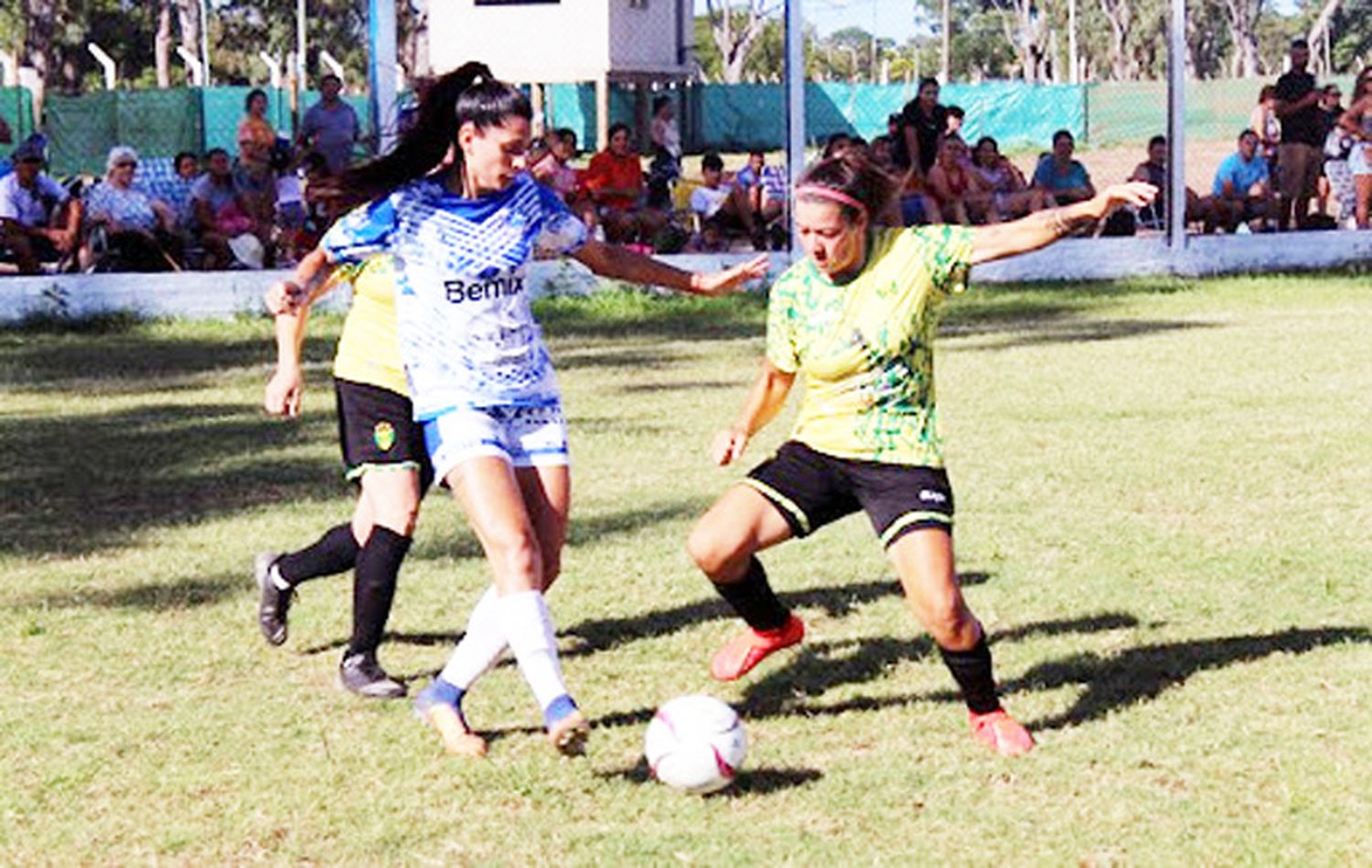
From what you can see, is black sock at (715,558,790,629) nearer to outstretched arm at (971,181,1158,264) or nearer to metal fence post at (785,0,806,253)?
outstretched arm at (971,181,1158,264)

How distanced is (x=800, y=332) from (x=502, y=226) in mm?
865

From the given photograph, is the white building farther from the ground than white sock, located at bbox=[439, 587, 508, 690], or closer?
farther from the ground

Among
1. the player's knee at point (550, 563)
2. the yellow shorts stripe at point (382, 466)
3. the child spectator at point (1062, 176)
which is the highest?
the child spectator at point (1062, 176)

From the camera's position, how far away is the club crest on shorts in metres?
7.44

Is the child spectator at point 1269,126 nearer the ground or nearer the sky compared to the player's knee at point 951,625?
nearer the sky

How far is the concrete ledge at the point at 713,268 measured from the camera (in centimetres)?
1986

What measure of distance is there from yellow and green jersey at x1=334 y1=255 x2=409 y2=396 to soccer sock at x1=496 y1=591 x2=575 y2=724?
4.18 feet

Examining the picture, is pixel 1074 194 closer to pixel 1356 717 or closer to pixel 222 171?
pixel 222 171

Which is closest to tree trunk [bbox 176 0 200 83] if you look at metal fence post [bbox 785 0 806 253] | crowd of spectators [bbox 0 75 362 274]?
crowd of spectators [bbox 0 75 362 274]

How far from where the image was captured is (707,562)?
7.14 meters

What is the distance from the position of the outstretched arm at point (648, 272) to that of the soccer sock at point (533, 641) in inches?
46.3

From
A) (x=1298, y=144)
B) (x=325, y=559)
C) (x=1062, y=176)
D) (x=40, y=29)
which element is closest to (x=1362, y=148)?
(x=1298, y=144)

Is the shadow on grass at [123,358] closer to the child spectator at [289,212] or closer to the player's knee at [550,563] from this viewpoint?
the child spectator at [289,212]

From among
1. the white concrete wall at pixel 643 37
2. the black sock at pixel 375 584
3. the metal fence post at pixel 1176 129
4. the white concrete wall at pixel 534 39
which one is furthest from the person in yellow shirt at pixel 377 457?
the white concrete wall at pixel 643 37
